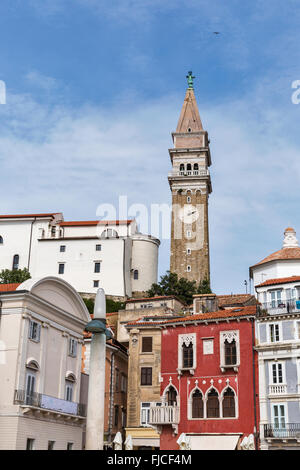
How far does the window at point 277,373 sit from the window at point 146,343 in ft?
36.0

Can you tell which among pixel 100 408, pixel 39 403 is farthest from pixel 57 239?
pixel 100 408

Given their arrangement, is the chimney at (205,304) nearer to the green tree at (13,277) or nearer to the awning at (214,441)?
the awning at (214,441)

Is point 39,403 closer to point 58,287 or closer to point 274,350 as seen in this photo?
point 58,287

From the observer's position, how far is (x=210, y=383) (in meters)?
40.8

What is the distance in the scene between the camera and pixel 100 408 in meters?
21.9

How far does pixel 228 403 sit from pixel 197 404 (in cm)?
214

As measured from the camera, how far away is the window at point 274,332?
40406 millimetres

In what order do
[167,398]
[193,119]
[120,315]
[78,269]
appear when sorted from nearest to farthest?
[167,398]
[120,315]
[78,269]
[193,119]

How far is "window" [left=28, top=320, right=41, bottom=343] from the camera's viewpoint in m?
36.5

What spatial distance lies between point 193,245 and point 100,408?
77652 mm

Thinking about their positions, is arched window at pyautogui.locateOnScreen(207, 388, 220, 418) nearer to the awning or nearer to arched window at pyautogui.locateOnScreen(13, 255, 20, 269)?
the awning

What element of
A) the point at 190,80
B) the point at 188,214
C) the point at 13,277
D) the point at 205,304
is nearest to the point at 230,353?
the point at 205,304

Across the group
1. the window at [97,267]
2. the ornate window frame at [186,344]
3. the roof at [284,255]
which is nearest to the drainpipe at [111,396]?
the ornate window frame at [186,344]
